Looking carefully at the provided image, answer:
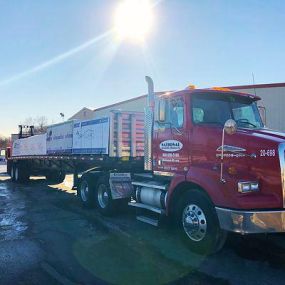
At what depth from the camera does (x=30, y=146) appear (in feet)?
62.1

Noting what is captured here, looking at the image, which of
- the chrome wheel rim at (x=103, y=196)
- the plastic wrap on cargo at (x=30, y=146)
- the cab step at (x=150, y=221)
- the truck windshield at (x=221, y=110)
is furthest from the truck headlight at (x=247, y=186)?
the plastic wrap on cargo at (x=30, y=146)

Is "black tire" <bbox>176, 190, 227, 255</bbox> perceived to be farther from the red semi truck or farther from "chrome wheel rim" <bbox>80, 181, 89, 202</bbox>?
"chrome wheel rim" <bbox>80, 181, 89, 202</bbox>

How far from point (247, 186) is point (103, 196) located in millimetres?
5412

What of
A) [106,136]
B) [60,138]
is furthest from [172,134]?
[60,138]

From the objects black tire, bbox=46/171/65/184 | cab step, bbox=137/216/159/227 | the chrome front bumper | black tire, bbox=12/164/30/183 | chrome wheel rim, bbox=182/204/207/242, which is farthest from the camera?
black tire, bbox=12/164/30/183

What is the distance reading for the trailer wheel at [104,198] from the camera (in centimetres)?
966

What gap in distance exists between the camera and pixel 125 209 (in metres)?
10.4

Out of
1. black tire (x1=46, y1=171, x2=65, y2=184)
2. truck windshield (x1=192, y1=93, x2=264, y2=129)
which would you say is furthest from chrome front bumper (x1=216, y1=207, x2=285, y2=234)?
black tire (x1=46, y1=171, x2=65, y2=184)

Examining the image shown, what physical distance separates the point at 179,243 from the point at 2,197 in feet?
30.6

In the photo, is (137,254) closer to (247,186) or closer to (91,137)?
(247,186)

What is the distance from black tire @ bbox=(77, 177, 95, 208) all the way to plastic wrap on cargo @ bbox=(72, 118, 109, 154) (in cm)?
91

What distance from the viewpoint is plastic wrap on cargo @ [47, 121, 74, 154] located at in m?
13.2

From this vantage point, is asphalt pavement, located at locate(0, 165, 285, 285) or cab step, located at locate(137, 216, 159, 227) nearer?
asphalt pavement, located at locate(0, 165, 285, 285)

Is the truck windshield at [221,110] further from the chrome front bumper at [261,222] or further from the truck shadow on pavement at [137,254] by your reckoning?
the truck shadow on pavement at [137,254]
